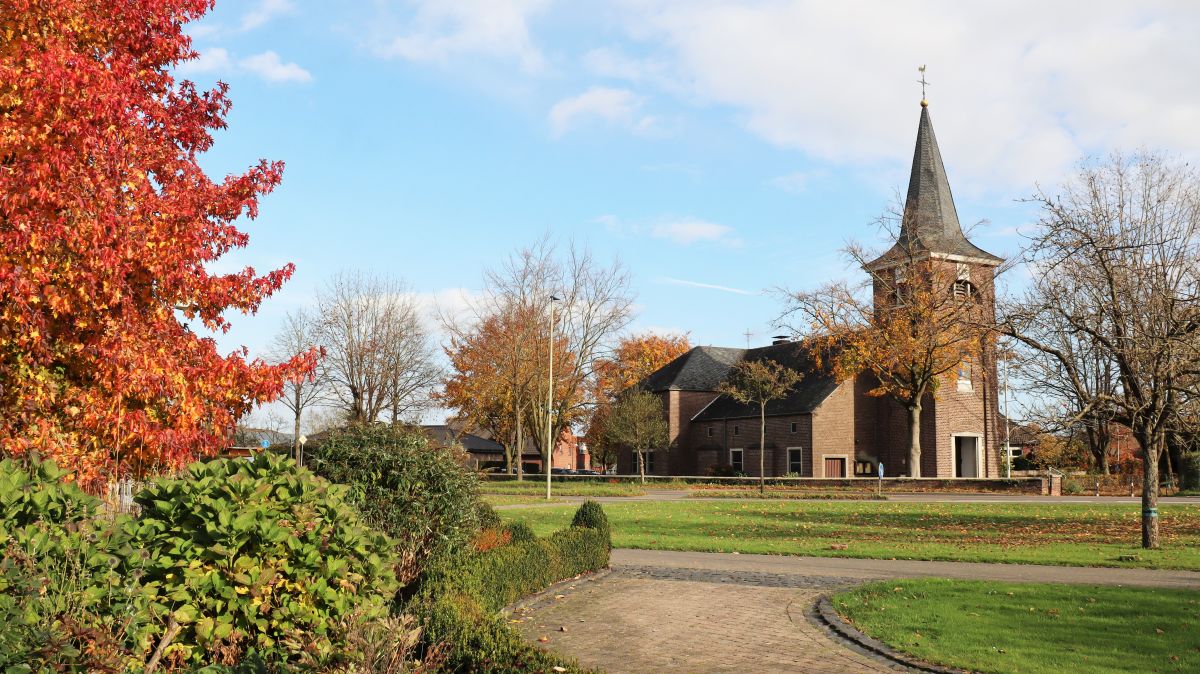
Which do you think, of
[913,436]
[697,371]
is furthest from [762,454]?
[697,371]

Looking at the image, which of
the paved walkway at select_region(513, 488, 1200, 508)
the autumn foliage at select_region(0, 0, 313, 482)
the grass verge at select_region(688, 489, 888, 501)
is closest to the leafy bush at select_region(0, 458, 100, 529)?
the autumn foliage at select_region(0, 0, 313, 482)

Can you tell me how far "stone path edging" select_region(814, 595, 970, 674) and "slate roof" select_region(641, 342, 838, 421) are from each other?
42.6 m

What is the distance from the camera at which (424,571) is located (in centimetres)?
888

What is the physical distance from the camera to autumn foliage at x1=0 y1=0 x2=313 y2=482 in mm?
7410

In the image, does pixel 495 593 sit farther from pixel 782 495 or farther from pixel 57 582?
pixel 782 495

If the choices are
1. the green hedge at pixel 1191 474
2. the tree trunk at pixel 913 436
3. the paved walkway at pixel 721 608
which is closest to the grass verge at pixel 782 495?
the tree trunk at pixel 913 436

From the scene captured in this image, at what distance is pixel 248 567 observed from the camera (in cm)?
544

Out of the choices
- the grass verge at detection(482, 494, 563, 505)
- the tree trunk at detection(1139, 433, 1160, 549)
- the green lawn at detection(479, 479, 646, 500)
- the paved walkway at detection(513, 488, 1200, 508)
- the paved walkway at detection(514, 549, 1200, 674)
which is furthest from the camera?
the green lawn at detection(479, 479, 646, 500)

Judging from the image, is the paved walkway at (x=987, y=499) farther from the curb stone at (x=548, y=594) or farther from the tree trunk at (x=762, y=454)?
the curb stone at (x=548, y=594)

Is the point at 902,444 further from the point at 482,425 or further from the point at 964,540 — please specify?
the point at 964,540

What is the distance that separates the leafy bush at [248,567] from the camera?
533 cm

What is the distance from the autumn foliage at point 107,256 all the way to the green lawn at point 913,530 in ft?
35.0

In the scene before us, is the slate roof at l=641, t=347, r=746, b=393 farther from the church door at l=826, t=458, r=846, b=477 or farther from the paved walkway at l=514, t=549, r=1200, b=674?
the paved walkway at l=514, t=549, r=1200, b=674

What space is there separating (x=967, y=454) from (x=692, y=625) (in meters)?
46.8
